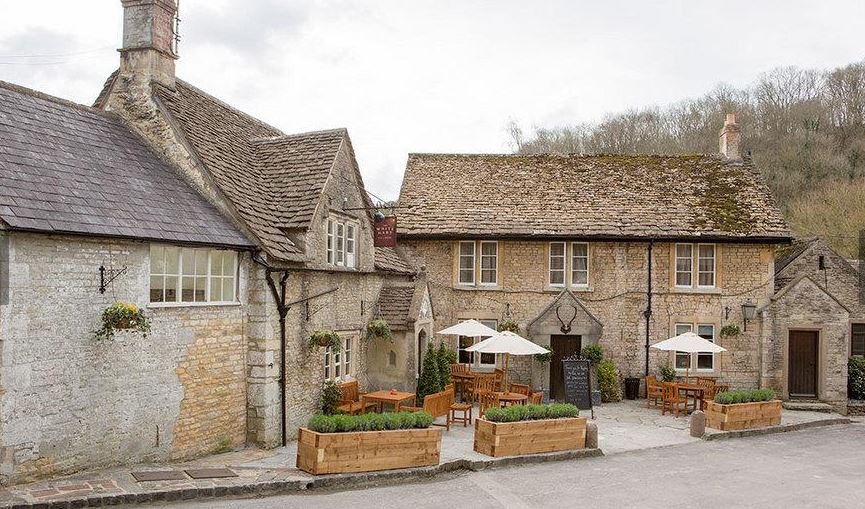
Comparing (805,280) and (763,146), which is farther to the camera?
(763,146)

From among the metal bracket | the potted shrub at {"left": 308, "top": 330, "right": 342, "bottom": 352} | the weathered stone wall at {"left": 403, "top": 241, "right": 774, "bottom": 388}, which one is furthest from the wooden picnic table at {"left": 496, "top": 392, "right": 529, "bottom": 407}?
A: the metal bracket

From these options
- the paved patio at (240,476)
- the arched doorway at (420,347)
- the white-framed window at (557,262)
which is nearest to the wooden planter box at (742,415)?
the paved patio at (240,476)

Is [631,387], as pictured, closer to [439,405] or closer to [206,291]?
[439,405]

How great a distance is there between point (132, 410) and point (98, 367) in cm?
108

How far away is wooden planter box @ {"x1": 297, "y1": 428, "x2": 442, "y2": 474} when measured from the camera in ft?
41.5

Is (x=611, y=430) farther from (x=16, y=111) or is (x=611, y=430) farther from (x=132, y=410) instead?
(x=16, y=111)

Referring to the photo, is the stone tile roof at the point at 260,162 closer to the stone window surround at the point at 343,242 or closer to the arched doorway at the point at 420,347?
the stone window surround at the point at 343,242

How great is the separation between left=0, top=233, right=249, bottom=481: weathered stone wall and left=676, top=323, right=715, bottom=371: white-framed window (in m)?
15.7

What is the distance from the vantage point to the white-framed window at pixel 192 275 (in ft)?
43.4

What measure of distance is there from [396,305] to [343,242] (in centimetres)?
274

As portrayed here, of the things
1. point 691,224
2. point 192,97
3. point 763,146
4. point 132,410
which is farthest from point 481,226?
point 763,146

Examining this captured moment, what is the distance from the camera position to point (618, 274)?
24.5 m

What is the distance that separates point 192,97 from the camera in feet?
60.0

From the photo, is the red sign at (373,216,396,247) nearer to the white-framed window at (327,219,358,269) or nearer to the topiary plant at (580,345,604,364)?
the white-framed window at (327,219,358,269)
